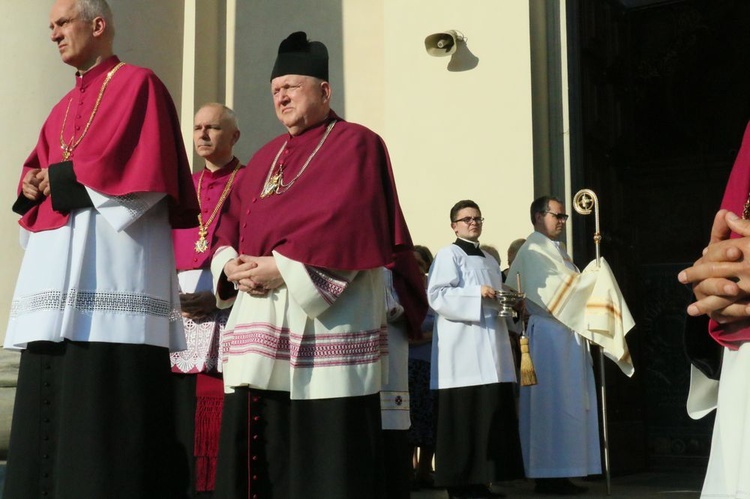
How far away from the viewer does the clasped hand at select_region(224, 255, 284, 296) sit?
417 centimetres

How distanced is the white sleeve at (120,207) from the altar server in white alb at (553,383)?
436 centimetres

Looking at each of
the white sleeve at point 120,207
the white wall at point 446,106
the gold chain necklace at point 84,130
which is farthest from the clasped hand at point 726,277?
the white wall at point 446,106

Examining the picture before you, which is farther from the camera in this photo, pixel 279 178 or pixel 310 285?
pixel 279 178

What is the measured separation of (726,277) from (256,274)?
2014 millimetres

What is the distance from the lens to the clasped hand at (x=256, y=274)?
4.17m

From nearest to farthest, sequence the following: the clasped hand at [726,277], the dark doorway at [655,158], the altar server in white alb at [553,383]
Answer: the clasped hand at [726,277] < the altar server in white alb at [553,383] < the dark doorway at [655,158]

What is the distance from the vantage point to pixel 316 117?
4.56 m

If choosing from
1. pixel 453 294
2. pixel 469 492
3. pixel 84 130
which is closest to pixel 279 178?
pixel 84 130

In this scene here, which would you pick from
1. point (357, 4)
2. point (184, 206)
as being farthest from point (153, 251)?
point (357, 4)

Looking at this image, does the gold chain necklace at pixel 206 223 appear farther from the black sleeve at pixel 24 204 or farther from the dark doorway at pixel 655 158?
the dark doorway at pixel 655 158

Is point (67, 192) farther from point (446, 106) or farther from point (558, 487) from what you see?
point (446, 106)

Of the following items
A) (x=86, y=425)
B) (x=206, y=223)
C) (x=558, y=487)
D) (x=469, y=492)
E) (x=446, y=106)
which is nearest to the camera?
(x=86, y=425)

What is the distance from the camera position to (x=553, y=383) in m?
8.13

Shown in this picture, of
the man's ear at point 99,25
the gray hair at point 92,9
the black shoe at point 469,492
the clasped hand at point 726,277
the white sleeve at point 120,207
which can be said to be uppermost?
the gray hair at point 92,9
